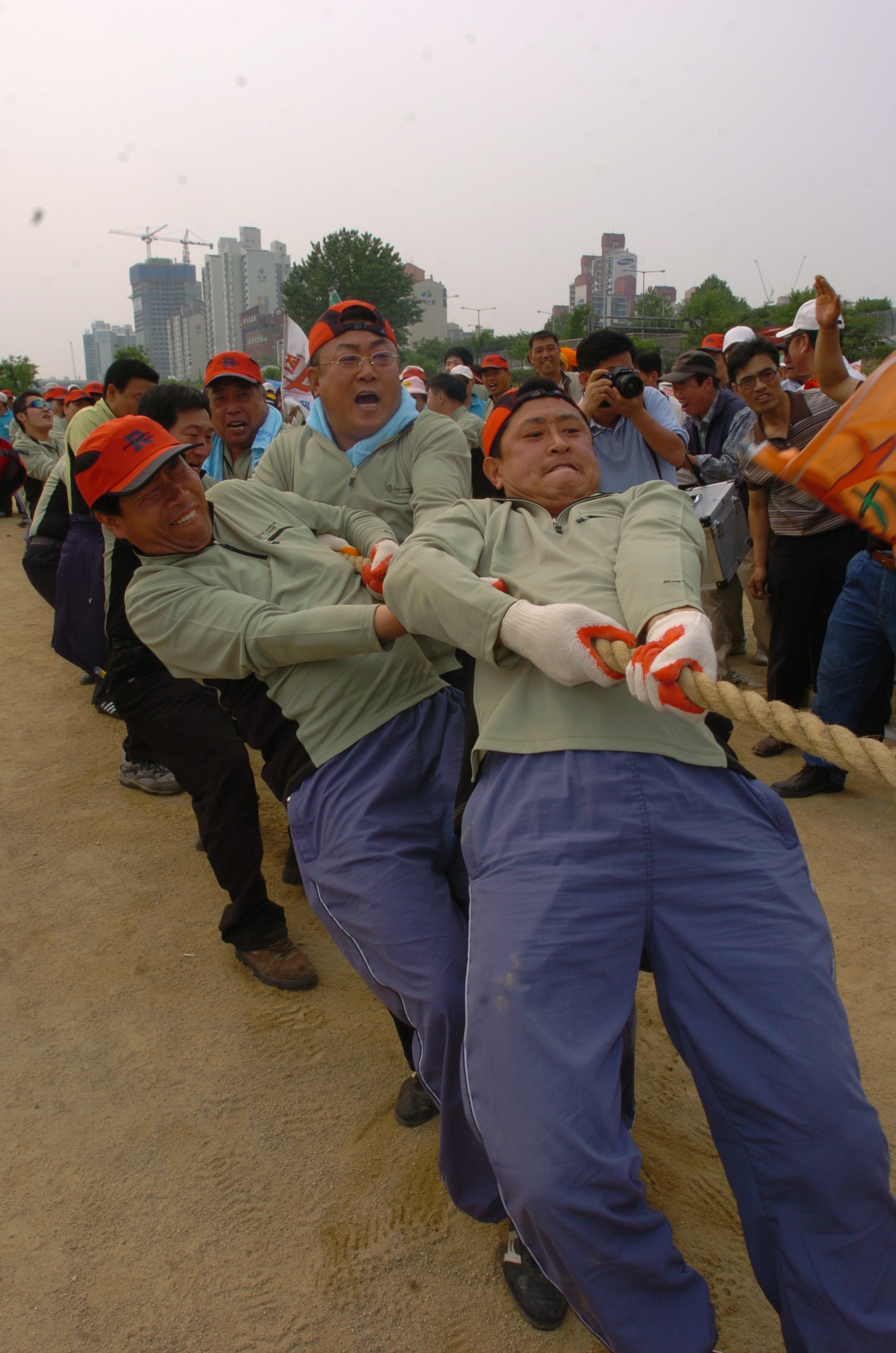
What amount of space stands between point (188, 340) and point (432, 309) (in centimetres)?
3360

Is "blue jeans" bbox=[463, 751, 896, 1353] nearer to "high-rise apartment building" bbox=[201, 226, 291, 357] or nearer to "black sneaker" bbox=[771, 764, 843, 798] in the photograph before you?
"black sneaker" bbox=[771, 764, 843, 798]

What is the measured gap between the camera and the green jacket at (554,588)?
5.39ft

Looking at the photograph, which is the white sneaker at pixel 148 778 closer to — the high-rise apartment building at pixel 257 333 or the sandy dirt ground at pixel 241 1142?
the sandy dirt ground at pixel 241 1142

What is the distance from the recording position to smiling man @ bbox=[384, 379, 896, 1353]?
1.29 metres

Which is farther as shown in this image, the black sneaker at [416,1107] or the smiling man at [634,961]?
the black sneaker at [416,1107]

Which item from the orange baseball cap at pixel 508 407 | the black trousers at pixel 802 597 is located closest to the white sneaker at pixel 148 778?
the orange baseball cap at pixel 508 407

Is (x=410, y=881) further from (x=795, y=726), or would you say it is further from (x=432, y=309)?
(x=432, y=309)

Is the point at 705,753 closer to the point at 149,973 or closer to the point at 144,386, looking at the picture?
the point at 149,973

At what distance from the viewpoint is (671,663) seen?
1.39 m

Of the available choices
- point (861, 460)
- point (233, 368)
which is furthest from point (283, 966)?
point (233, 368)

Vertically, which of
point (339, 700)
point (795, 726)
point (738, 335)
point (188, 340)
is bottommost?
point (339, 700)

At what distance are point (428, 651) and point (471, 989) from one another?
1.17 metres

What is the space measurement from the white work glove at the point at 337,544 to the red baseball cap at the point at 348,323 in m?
0.77

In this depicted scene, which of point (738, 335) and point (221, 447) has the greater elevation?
point (738, 335)
